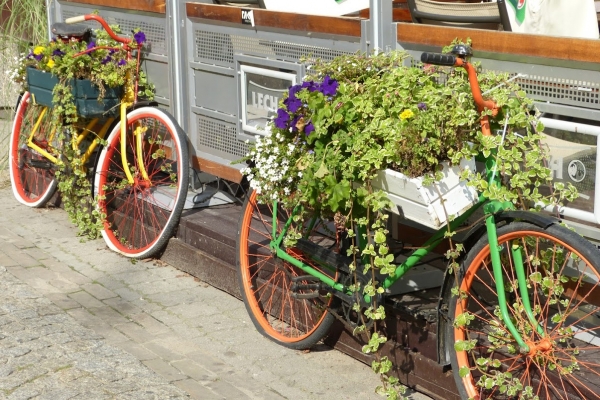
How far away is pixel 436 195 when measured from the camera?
3996mm

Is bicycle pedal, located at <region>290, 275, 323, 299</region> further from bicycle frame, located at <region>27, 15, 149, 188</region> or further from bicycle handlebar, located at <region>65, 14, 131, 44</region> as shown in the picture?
bicycle handlebar, located at <region>65, 14, 131, 44</region>

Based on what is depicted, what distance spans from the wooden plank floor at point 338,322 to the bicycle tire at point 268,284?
7.7 inches

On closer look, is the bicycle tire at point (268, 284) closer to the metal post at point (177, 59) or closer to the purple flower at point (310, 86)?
the purple flower at point (310, 86)

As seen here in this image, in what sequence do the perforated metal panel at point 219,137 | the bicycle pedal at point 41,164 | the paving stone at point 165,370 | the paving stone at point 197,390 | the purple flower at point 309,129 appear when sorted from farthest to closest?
the bicycle pedal at point 41,164 → the perforated metal panel at point 219,137 → the paving stone at point 165,370 → the paving stone at point 197,390 → the purple flower at point 309,129

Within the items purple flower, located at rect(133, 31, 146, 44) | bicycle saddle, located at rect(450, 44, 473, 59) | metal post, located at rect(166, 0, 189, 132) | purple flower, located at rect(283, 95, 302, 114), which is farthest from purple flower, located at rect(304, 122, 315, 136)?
purple flower, located at rect(133, 31, 146, 44)

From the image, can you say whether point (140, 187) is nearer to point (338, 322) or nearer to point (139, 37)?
point (139, 37)

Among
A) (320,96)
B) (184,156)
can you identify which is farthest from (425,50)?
(184,156)

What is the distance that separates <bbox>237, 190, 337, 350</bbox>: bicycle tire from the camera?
5124 millimetres

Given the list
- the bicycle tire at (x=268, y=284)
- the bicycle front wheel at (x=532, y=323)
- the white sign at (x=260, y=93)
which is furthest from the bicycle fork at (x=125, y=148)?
the bicycle front wheel at (x=532, y=323)

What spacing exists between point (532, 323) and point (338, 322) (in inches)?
55.7

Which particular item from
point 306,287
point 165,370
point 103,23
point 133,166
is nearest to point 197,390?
point 165,370

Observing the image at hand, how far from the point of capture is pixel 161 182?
266 inches

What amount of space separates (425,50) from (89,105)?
2.73 metres

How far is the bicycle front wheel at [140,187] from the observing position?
649 cm
